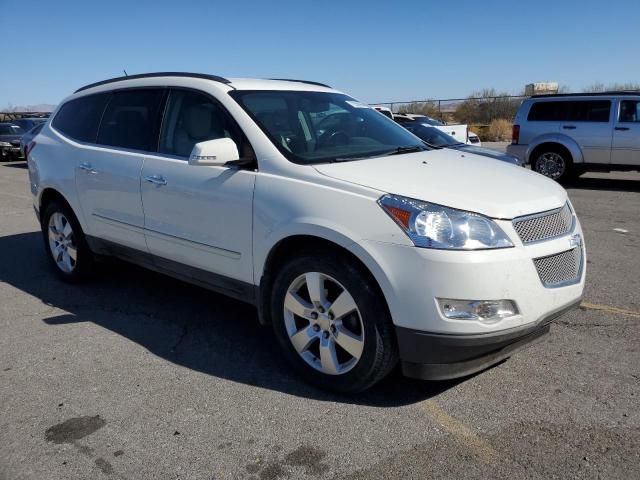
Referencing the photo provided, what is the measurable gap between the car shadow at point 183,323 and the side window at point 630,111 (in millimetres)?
10124

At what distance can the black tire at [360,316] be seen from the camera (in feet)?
10.2

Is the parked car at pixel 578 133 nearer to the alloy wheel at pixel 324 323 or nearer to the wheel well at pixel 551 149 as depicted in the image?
the wheel well at pixel 551 149

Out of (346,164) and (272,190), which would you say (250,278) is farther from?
(346,164)

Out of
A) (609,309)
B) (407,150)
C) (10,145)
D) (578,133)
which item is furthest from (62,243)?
(10,145)

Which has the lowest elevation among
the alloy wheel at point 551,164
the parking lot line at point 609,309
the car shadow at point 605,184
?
the car shadow at point 605,184

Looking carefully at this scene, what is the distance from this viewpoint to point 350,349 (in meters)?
3.27

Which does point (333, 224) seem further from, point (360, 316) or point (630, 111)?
point (630, 111)

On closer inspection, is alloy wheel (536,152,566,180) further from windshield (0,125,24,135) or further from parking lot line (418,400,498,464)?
windshield (0,125,24,135)

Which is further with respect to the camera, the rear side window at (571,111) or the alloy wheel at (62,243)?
the rear side window at (571,111)

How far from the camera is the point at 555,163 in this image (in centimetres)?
1277

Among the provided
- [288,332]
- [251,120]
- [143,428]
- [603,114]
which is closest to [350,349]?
[288,332]

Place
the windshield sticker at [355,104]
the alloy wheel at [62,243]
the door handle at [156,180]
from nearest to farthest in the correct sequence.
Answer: the door handle at [156,180] → the windshield sticker at [355,104] → the alloy wheel at [62,243]

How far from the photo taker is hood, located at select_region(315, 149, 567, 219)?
3.10 metres

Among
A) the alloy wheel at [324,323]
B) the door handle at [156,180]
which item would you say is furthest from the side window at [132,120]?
the alloy wheel at [324,323]
